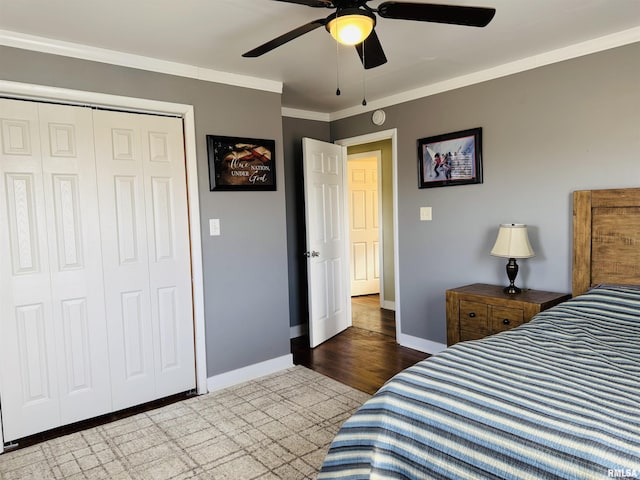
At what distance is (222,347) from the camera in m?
3.22

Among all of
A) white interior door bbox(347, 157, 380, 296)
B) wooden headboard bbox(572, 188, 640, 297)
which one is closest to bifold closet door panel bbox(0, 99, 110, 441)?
wooden headboard bbox(572, 188, 640, 297)

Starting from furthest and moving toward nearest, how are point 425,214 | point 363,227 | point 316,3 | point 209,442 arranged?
point 363,227 → point 425,214 → point 209,442 → point 316,3

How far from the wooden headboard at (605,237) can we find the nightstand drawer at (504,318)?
1.42ft

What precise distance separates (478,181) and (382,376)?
1712mm

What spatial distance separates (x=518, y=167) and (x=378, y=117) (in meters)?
1.43

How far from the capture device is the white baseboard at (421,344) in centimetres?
372

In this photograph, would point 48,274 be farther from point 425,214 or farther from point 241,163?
point 425,214

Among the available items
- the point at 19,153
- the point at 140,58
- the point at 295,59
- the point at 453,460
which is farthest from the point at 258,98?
the point at 453,460

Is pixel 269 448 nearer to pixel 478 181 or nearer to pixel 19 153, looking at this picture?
pixel 19 153

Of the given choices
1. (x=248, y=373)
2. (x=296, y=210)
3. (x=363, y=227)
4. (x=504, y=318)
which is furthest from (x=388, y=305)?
(x=504, y=318)

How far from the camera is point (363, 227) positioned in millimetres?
6375

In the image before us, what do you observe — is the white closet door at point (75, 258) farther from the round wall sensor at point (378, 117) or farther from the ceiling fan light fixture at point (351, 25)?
the round wall sensor at point (378, 117)

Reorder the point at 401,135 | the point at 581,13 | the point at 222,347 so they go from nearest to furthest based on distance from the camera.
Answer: the point at 581,13 < the point at 222,347 < the point at 401,135

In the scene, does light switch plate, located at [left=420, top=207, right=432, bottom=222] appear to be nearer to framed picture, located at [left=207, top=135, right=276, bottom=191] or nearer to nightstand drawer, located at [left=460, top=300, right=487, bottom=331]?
nightstand drawer, located at [left=460, top=300, right=487, bottom=331]
